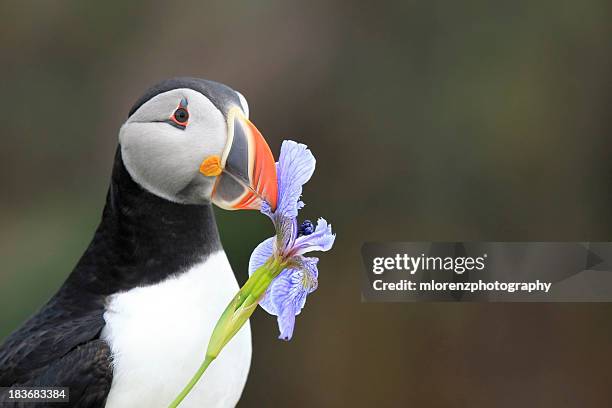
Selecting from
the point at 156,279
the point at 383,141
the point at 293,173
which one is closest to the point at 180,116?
the point at 156,279

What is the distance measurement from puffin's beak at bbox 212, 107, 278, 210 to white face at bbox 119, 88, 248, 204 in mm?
Result: 23

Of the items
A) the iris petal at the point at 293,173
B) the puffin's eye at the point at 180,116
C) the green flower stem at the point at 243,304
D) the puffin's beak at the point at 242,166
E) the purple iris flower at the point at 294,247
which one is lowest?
the green flower stem at the point at 243,304

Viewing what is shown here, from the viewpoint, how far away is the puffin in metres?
1.59

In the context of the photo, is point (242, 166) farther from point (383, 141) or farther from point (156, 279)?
point (383, 141)

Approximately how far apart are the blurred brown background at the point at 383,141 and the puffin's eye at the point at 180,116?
1.87 meters

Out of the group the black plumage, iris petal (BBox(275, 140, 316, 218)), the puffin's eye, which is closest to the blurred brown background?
the black plumage

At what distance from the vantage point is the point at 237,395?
170cm

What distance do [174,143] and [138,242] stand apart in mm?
206

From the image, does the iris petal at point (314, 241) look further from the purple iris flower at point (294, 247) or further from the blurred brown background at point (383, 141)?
the blurred brown background at point (383, 141)

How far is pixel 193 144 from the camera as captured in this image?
5.21ft

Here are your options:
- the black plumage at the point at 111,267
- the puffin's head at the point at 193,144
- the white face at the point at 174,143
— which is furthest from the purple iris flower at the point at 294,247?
the black plumage at the point at 111,267

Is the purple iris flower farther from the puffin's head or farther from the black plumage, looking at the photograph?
the black plumage

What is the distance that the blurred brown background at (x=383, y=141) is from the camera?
11.6 ft

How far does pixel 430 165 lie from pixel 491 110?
312 millimetres
